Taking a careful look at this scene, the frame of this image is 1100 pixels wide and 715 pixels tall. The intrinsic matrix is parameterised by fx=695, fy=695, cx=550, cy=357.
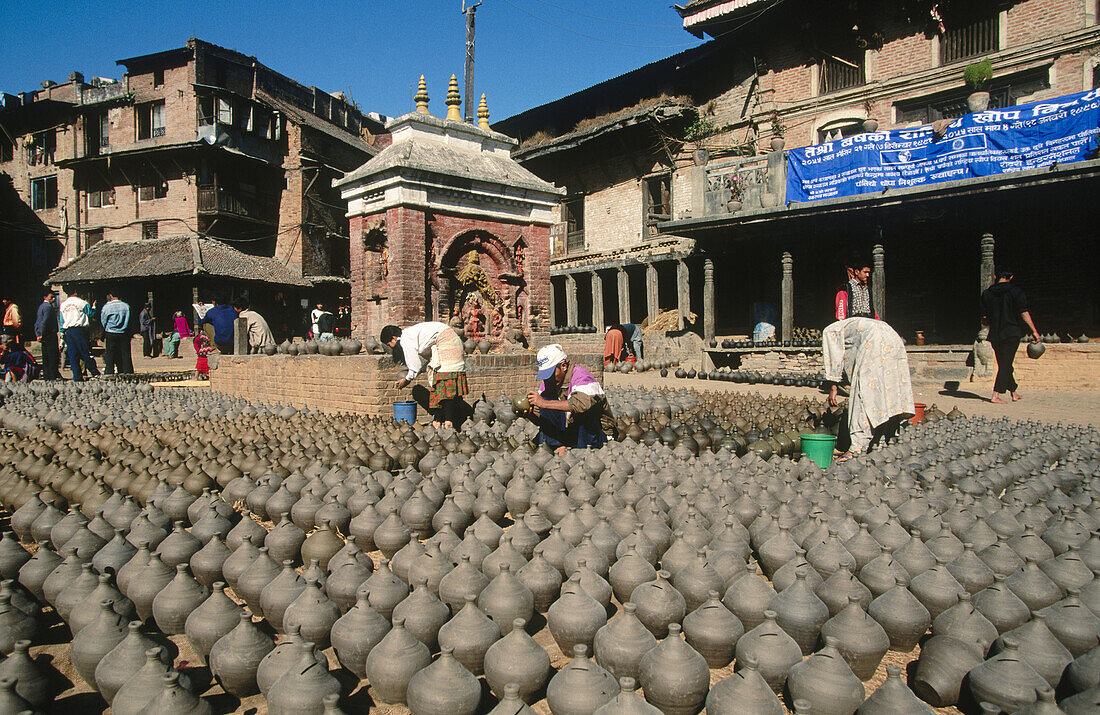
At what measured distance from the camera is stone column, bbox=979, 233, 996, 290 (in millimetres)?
13148

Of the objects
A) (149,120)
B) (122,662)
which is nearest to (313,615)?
(122,662)

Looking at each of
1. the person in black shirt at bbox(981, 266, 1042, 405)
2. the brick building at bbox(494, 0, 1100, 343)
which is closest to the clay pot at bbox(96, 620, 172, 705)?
the person in black shirt at bbox(981, 266, 1042, 405)

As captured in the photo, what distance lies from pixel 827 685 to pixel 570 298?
22.3 metres

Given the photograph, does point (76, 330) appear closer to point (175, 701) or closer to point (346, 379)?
point (346, 379)

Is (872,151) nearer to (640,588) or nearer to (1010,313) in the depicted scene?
(1010,313)

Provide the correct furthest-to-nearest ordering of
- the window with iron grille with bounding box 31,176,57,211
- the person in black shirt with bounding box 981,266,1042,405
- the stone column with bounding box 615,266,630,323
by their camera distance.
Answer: the window with iron grille with bounding box 31,176,57,211 → the stone column with bounding box 615,266,630,323 → the person in black shirt with bounding box 981,266,1042,405

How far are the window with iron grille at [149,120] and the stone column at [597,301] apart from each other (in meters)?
18.6

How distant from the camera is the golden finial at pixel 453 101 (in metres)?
12.6

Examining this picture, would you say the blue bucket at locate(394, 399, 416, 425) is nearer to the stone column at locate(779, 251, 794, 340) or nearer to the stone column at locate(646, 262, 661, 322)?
the stone column at locate(779, 251, 794, 340)

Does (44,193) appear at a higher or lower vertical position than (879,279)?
higher

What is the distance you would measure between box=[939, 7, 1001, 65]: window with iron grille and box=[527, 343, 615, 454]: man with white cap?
49.1 feet

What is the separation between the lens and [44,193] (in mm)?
30953

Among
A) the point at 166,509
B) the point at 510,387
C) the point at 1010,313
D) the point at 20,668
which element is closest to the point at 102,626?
the point at 20,668

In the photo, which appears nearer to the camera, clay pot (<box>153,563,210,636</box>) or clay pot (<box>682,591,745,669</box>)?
clay pot (<box>682,591,745,669</box>)
